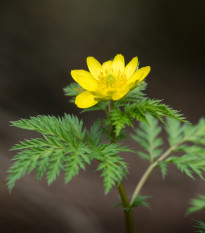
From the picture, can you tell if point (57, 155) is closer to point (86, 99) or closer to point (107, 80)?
point (86, 99)

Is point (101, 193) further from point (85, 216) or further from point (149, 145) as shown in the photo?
point (149, 145)

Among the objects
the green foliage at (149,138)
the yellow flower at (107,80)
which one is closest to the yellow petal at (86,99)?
the yellow flower at (107,80)

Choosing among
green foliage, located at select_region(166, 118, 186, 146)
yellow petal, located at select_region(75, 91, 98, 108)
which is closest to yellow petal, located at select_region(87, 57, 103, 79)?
yellow petal, located at select_region(75, 91, 98, 108)

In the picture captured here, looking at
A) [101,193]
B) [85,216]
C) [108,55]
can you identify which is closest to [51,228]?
[85,216]

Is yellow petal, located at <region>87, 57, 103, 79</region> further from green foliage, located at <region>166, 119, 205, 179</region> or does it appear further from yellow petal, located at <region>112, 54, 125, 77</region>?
green foliage, located at <region>166, 119, 205, 179</region>

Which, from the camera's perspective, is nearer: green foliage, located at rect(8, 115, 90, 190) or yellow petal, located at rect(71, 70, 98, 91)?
green foliage, located at rect(8, 115, 90, 190)

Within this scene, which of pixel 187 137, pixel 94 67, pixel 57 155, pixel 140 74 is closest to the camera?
pixel 57 155

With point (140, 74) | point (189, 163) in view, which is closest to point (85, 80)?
point (140, 74)
